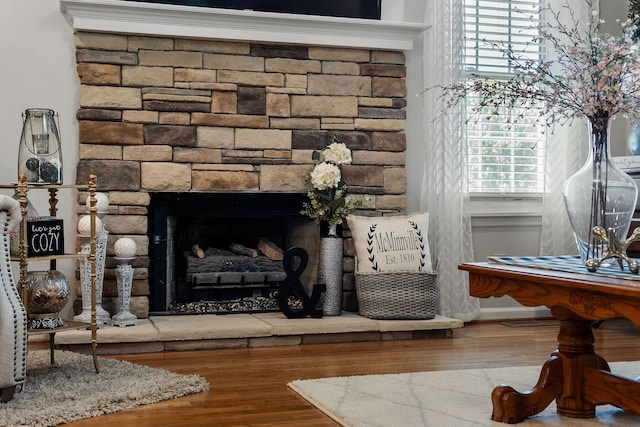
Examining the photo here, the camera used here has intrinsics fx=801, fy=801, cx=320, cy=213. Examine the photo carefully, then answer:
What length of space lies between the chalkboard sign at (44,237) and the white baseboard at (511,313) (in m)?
2.75

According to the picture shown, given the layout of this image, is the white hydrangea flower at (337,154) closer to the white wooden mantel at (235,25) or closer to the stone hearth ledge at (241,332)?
the white wooden mantel at (235,25)

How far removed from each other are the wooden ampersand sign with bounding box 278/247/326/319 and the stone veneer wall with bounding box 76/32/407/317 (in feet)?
1.28

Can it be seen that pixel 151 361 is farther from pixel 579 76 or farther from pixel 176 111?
pixel 579 76

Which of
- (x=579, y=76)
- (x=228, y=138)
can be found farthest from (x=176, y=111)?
(x=579, y=76)

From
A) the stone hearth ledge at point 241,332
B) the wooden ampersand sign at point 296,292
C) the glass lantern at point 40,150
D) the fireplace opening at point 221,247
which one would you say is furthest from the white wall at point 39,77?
the wooden ampersand sign at point 296,292

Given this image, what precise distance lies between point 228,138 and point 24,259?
5.31 ft

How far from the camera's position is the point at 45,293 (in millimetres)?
3287

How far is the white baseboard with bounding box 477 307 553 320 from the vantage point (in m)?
5.10

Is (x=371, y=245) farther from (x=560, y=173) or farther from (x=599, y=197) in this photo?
(x=599, y=197)

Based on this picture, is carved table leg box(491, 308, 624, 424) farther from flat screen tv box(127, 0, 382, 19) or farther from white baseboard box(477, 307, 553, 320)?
flat screen tv box(127, 0, 382, 19)

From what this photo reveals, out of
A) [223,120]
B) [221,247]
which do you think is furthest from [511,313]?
[223,120]

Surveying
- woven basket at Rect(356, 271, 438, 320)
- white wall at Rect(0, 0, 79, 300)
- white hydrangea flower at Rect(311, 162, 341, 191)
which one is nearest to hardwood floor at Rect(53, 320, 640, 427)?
woven basket at Rect(356, 271, 438, 320)

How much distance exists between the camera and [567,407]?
2.74 metres

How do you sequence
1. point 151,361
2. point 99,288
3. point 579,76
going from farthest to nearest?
point 99,288, point 151,361, point 579,76
